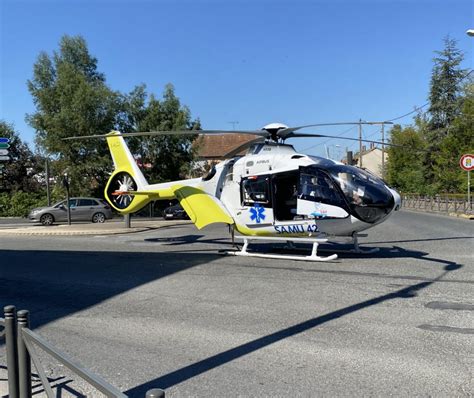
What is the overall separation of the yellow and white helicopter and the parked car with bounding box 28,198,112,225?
1476cm

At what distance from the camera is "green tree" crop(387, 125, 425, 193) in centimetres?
5030

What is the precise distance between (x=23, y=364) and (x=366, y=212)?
8.58 m

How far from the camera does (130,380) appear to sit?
4.36 m

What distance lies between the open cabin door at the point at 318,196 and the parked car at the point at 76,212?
19.3 m

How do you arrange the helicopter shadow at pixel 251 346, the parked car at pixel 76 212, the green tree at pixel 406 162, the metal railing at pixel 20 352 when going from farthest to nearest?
1. the green tree at pixel 406 162
2. the parked car at pixel 76 212
3. the helicopter shadow at pixel 251 346
4. the metal railing at pixel 20 352

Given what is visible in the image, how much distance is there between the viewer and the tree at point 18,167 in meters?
44.7

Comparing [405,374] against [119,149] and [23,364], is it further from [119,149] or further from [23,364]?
[119,149]

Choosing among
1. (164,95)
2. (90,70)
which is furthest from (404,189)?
(90,70)

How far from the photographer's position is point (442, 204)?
33531 millimetres

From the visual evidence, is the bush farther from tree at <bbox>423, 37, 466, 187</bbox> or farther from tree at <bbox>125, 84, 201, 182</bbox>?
tree at <bbox>423, 37, 466, 187</bbox>

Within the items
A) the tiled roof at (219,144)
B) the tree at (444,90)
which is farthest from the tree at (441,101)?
the tiled roof at (219,144)

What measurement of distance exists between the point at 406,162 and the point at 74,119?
40823mm

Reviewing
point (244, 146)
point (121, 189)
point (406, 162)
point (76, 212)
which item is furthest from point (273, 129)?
point (406, 162)

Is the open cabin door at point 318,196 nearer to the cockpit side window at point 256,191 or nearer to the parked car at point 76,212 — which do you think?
the cockpit side window at point 256,191
